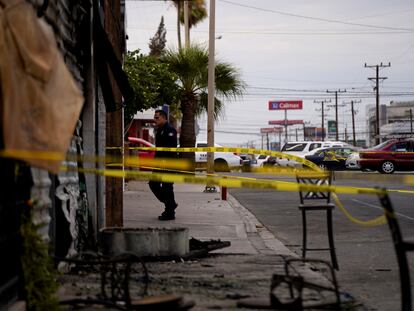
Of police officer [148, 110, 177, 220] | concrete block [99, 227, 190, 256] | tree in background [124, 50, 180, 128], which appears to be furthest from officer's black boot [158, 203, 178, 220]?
tree in background [124, 50, 180, 128]

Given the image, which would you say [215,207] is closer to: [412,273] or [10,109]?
[412,273]

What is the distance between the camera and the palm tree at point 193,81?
28625mm

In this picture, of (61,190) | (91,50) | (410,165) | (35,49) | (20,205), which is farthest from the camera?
(410,165)

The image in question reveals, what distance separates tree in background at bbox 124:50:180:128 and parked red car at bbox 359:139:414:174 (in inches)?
400

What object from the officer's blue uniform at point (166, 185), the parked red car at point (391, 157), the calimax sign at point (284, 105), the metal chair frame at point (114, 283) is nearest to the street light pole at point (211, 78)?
the officer's blue uniform at point (166, 185)

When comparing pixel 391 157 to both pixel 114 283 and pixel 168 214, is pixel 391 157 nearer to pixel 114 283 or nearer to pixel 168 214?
pixel 168 214

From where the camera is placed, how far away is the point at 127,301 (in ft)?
16.0

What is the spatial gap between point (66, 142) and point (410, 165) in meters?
32.3

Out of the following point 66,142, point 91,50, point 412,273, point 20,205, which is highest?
point 91,50

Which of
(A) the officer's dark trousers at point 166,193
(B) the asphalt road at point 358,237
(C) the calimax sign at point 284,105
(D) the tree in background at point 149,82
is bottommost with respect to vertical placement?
(B) the asphalt road at point 358,237

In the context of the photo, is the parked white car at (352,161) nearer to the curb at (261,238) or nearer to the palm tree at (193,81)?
the palm tree at (193,81)

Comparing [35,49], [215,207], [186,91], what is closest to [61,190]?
[35,49]

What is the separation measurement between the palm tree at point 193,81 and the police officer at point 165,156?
1544 centimetres

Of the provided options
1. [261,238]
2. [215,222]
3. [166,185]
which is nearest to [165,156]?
[166,185]
